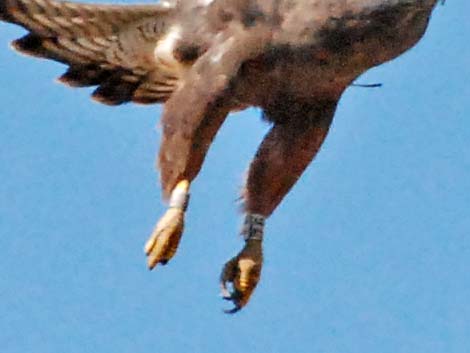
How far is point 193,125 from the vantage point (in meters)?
9.53

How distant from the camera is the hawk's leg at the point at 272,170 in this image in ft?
33.5

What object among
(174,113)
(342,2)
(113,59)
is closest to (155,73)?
(113,59)

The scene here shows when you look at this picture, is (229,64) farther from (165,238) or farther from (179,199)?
(165,238)

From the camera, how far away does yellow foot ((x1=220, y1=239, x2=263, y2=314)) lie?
33.4ft

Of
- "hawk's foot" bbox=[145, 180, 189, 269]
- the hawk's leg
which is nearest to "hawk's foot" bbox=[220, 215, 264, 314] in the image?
the hawk's leg

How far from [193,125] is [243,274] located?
1.08 m

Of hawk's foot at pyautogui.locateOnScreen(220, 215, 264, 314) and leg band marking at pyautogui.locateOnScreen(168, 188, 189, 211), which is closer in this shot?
leg band marking at pyautogui.locateOnScreen(168, 188, 189, 211)

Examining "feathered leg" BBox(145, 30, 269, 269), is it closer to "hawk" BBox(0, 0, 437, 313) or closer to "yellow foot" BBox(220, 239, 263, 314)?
"hawk" BBox(0, 0, 437, 313)

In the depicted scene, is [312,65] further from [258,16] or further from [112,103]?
[112,103]

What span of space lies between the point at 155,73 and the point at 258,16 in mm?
1182

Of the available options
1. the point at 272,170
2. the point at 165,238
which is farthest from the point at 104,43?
the point at 165,238

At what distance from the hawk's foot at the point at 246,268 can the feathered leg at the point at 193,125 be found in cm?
76

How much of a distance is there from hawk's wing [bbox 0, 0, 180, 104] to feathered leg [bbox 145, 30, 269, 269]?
639 millimetres

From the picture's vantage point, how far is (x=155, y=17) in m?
10.4
